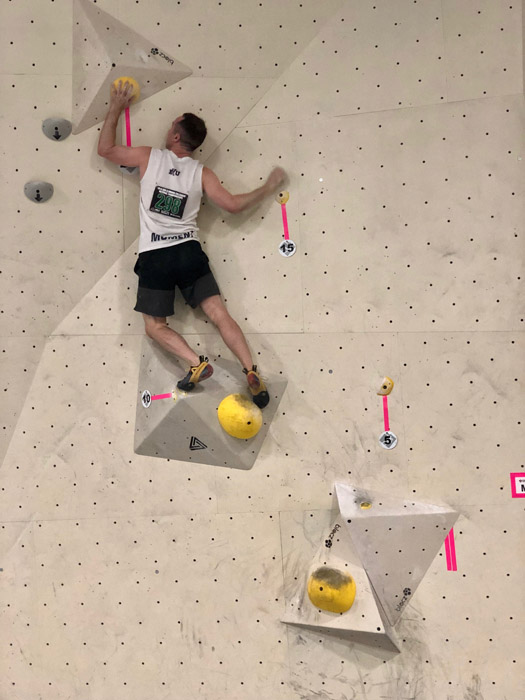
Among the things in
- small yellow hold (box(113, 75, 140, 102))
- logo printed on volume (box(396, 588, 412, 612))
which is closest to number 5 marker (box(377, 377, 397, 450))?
logo printed on volume (box(396, 588, 412, 612))

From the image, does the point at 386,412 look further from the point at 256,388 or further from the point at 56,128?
the point at 56,128

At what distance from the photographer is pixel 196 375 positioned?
2664mm

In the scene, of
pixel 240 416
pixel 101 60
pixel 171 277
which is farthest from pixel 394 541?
pixel 101 60

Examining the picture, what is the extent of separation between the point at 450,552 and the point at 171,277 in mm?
1896

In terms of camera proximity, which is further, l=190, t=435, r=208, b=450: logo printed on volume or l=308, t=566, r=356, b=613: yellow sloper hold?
l=190, t=435, r=208, b=450: logo printed on volume

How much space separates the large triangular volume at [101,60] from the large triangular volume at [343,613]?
92.4 inches

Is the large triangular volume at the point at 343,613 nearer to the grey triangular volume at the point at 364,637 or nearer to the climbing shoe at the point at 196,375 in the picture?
the grey triangular volume at the point at 364,637

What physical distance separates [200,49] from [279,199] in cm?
84

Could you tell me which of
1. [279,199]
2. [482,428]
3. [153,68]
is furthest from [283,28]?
[482,428]

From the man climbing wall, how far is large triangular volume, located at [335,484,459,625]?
2.39ft

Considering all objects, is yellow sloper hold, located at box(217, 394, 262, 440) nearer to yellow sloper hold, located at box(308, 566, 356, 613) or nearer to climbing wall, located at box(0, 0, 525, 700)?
climbing wall, located at box(0, 0, 525, 700)

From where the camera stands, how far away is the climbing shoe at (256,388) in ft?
8.87

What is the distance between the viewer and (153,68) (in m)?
2.86

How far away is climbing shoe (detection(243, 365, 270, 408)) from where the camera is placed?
271 cm
